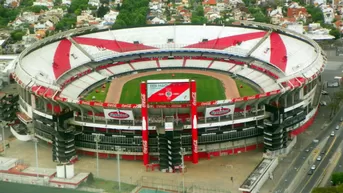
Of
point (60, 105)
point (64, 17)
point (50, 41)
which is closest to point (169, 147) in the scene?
point (60, 105)

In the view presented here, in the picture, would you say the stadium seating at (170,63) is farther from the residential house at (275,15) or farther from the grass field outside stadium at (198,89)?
the residential house at (275,15)

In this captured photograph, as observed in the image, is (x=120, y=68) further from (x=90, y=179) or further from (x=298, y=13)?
(x=298, y=13)

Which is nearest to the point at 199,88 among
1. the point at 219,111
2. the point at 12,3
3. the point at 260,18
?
the point at 219,111

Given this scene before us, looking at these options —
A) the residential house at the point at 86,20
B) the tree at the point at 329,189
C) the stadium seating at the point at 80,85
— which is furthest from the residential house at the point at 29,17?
the tree at the point at 329,189

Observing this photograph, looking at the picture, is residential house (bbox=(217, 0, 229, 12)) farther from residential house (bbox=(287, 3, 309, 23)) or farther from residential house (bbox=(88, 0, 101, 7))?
residential house (bbox=(88, 0, 101, 7))

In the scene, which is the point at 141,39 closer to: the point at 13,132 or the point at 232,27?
the point at 232,27

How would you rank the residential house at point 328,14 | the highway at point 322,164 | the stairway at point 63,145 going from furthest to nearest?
the residential house at point 328,14
the stairway at point 63,145
the highway at point 322,164
